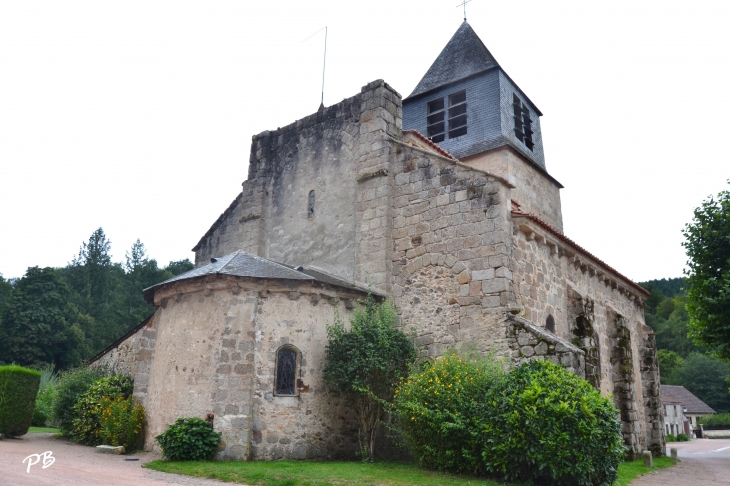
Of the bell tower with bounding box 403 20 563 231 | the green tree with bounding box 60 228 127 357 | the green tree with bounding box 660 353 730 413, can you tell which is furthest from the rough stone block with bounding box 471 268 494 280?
the green tree with bounding box 660 353 730 413

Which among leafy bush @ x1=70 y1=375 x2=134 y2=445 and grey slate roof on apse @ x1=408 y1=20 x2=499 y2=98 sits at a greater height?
grey slate roof on apse @ x1=408 y1=20 x2=499 y2=98

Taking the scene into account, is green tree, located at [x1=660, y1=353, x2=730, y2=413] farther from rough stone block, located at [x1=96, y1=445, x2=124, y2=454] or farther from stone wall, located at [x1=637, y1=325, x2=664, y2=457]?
rough stone block, located at [x1=96, y1=445, x2=124, y2=454]

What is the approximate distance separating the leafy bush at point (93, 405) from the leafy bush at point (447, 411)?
24.3 ft

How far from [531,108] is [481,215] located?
13.1 meters

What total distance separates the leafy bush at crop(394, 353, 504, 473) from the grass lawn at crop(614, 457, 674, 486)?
3.14 meters

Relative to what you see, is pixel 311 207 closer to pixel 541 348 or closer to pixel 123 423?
pixel 123 423

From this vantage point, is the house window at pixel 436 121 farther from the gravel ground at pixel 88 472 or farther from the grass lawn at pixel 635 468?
the gravel ground at pixel 88 472

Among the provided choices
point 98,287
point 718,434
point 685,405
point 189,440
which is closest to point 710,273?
point 189,440

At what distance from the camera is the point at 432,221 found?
44.2 ft

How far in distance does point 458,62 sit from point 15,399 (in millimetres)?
19369

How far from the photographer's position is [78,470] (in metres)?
9.03

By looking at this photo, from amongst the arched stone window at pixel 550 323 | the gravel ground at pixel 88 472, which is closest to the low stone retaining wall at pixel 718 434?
the gravel ground at pixel 88 472

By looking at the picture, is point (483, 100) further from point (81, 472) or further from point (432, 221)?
point (81, 472)

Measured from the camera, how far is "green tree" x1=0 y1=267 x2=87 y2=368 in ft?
134
